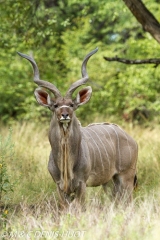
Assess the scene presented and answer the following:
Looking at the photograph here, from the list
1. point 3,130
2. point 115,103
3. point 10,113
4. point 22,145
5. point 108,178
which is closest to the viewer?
point 108,178

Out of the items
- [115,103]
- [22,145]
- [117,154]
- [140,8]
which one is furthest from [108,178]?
[115,103]

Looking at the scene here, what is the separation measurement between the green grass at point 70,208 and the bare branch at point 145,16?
1.60 m

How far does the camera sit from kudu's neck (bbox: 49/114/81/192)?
21.8 ft

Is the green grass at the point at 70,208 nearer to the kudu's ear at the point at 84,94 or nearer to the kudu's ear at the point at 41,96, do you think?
the kudu's ear at the point at 41,96

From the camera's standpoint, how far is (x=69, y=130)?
21.7 ft

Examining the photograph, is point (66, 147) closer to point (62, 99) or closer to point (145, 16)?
point (62, 99)

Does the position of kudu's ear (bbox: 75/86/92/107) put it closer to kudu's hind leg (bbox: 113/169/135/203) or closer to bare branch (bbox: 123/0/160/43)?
kudu's hind leg (bbox: 113/169/135/203)

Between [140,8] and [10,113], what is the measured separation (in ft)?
24.8

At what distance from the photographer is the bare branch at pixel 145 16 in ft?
27.2

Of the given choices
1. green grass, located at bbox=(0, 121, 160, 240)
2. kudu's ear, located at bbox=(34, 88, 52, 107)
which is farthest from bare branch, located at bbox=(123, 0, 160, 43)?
kudu's ear, located at bbox=(34, 88, 52, 107)

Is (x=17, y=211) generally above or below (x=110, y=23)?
below

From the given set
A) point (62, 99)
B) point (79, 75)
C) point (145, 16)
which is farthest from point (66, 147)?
point (79, 75)

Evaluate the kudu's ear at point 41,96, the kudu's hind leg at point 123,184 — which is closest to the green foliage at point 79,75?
the kudu's hind leg at point 123,184

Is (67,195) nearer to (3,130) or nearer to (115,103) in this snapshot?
(3,130)
